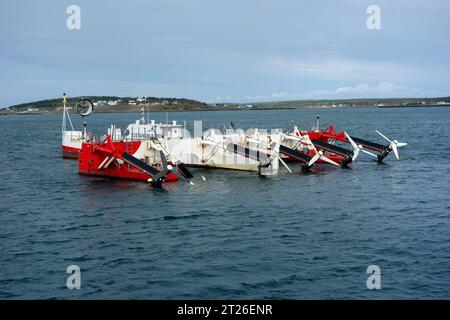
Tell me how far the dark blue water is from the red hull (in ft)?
5.13

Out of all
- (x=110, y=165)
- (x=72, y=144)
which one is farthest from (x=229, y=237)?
(x=72, y=144)

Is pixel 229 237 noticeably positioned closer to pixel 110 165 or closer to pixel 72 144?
pixel 110 165

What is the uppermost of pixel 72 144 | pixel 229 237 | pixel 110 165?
pixel 72 144

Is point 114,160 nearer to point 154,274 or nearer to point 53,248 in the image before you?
point 53,248

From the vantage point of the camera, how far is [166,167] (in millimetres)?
56000

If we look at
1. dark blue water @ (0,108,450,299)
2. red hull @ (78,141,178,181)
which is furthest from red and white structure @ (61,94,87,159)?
dark blue water @ (0,108,450,299)

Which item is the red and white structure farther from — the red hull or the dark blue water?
the dark blue water

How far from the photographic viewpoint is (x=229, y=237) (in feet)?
124

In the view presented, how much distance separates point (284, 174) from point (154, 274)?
3972 centimetres

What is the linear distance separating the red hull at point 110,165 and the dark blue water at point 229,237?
156cm

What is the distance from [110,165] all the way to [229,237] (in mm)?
30636

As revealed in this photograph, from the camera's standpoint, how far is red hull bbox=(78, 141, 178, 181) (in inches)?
2430
